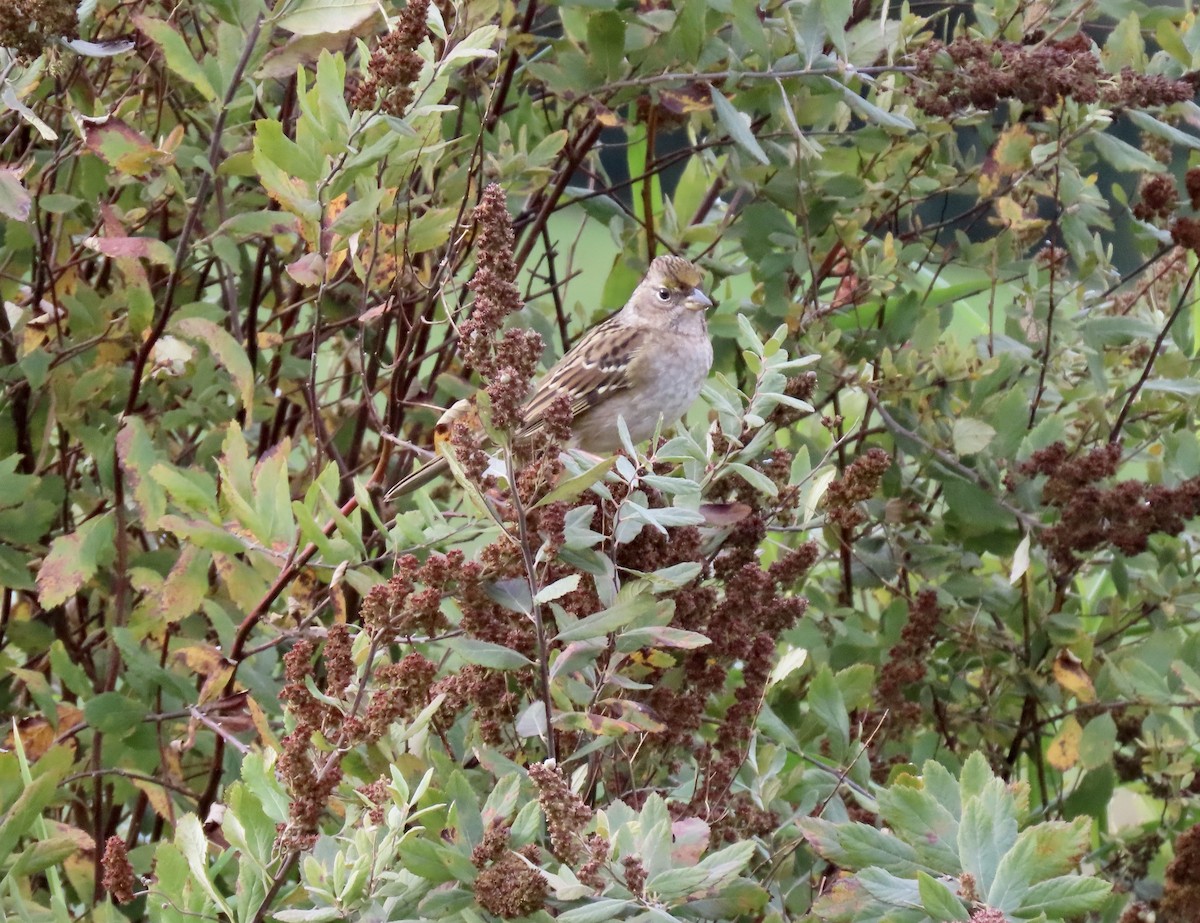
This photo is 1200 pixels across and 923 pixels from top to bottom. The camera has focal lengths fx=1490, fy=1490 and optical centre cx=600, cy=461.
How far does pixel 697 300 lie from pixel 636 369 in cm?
36

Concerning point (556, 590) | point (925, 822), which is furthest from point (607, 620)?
point (925, 822)

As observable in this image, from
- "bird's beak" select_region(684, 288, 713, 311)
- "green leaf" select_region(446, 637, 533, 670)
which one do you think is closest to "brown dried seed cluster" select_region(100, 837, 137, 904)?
"green leaf" select_region(446, 637, 533, 670)

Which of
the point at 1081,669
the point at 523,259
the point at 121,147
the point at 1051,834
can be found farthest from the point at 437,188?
the point at 1051,834

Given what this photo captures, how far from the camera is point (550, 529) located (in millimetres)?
1310

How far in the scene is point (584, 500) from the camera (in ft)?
4.98

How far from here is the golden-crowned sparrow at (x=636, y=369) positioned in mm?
3053

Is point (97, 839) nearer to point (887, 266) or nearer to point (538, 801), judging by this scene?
point (538, 801)

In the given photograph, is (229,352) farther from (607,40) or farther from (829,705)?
(829,705)

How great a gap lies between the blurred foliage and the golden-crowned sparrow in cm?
16

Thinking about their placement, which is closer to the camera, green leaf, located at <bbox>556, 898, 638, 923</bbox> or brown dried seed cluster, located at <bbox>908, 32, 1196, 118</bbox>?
green leaf, located at <bbox>556, 898, 638, 923</bbox>

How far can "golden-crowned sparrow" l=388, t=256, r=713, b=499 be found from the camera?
10.0ft

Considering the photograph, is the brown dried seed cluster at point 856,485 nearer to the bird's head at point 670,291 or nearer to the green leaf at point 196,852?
the green leaf at point 196,852

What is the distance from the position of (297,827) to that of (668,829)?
1.03 ft

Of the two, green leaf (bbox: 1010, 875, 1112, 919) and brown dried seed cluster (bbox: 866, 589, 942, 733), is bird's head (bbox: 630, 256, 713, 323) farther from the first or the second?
green leaf (bbox: 1010, 875, 1112, 919)
